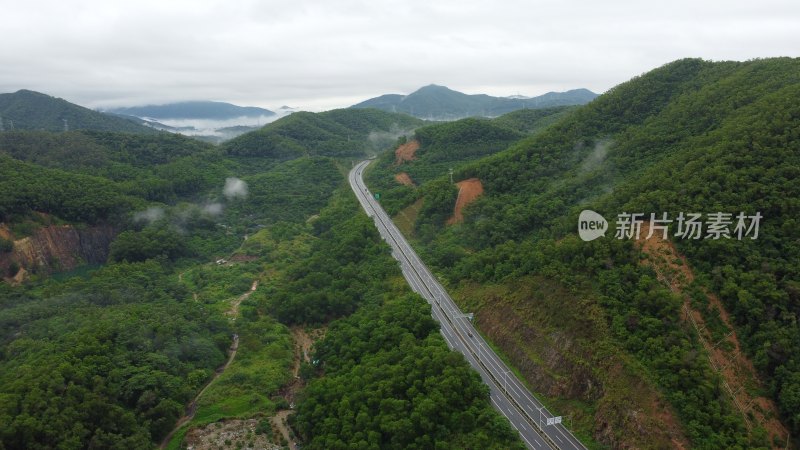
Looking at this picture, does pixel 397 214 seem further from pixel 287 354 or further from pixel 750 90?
pixel 750 90

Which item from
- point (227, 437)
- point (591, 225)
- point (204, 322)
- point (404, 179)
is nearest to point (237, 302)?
point (204, 322)

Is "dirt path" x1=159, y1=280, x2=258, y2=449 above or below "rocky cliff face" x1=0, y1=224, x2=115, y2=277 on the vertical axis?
below

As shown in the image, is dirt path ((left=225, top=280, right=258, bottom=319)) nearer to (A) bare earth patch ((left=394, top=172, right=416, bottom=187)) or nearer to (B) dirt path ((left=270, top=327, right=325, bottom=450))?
(B) dirt path ((left=270, top=327, right=325, bottom=450))

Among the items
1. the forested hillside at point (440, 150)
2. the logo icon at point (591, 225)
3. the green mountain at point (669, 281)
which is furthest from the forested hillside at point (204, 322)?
the logo icon at point (591, 225)

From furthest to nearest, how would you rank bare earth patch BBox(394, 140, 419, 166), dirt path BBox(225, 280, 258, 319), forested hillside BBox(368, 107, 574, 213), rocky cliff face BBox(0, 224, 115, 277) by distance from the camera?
bare earth patch BBox(394, 140, 419, 166), forested hillside BBox(368, 107, 574, 213), rocky cliff face BBox(0, 224, 115, 277), dirt path BBox(225, 280, 258, 319)

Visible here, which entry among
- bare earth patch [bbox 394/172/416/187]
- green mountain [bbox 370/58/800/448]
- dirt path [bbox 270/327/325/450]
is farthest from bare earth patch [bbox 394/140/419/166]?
dirt path [bbox 270/327/325/450]

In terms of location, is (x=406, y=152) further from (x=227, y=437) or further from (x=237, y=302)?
(x=227, y=437)
